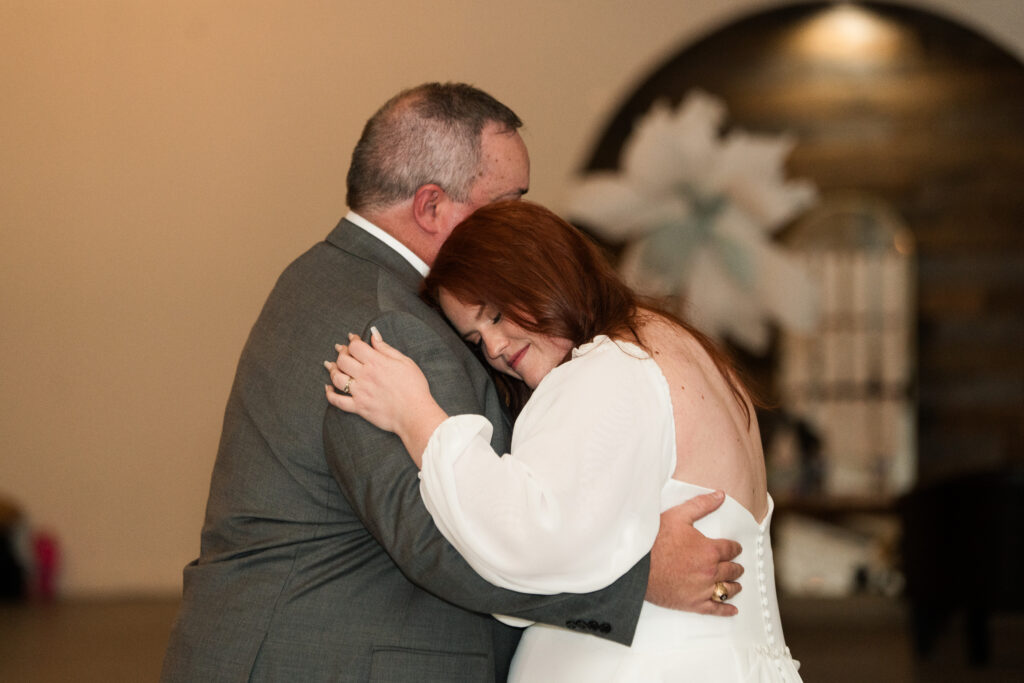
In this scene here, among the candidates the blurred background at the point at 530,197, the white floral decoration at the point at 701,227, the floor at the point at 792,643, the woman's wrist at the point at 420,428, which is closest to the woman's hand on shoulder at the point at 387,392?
the woman's wrist at the point at 420,428

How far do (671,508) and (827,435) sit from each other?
202 inches

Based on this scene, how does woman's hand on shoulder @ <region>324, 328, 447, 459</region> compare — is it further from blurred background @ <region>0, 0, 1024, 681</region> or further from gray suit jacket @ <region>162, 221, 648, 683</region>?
blurred background @ <region>0, 0, 1024, 681</region>

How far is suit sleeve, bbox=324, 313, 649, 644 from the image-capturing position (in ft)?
5.53

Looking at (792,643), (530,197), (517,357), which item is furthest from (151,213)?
(517,357)

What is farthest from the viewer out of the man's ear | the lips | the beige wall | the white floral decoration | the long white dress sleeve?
the beige wall

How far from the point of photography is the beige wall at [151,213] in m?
6.32

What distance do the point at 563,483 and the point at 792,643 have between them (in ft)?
12.9

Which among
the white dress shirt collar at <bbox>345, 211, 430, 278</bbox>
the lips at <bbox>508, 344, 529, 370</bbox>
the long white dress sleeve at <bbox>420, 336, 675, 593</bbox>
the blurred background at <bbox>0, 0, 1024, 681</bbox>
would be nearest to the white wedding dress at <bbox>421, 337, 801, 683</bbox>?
the long white dress sleeve at <bbox>420, 336, 675, 593</bbox>

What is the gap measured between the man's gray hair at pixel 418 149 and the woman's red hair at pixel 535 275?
190mm

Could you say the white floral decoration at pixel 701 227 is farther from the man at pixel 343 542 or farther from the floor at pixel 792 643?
the man at pixel 343 542

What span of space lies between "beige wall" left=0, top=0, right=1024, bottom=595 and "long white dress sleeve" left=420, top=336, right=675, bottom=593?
185 inches

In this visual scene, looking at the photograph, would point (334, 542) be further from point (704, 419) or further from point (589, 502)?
point (704, 419)

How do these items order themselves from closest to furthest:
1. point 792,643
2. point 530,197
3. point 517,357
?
1. point 517,357
2. point 792,643
3. point 530,197

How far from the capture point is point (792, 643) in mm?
5191
